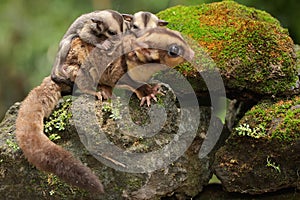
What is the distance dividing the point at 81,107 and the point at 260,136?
4.57 ft

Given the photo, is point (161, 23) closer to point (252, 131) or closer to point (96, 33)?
point (96, 33)

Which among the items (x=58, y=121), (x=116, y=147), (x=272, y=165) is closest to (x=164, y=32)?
(x=116, y=147)

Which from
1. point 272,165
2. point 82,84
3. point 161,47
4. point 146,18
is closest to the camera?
point 161,47

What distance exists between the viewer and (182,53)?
378 cm

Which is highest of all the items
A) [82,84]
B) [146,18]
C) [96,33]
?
[146,18]

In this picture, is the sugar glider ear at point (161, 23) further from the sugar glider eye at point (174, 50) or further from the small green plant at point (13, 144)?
the small green plant at point (13, 144)

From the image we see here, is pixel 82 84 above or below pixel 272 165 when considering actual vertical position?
above

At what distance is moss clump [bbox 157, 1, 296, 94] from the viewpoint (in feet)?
13.2

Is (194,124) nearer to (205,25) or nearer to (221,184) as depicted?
(221,184)

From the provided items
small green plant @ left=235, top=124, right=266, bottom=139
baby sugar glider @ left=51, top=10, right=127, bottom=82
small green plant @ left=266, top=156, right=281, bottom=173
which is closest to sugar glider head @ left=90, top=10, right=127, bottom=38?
baby sugar glider @ left=51, top=10, right=127, bottom=82

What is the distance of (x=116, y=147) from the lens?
12.3ft

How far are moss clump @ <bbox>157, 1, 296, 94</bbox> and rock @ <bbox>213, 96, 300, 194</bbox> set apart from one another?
0.62 ft

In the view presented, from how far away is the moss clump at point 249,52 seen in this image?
402 cm

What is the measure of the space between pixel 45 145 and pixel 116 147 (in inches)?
21.7
